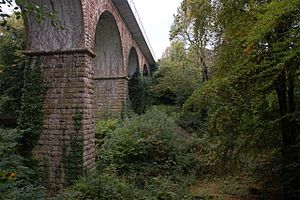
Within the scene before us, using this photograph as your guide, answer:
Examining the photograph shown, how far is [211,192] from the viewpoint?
7.47 m

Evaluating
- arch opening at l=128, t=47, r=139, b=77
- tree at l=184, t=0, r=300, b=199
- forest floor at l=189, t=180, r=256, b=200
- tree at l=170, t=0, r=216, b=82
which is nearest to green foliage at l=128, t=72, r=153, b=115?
arch opening at l=128, t=47, r=139, b=77

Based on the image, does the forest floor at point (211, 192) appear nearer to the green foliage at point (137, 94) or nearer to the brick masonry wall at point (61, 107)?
the brick masonry wall at point (61, 107)

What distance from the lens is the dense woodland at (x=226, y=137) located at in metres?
4.38

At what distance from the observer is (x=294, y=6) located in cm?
324

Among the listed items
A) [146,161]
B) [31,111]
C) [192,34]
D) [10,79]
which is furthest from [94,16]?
[192,34]

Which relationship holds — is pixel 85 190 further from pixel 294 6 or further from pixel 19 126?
pixel 294 6

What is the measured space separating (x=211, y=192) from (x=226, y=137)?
2144 millimetres

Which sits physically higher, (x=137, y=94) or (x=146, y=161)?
(x=137, y=94)

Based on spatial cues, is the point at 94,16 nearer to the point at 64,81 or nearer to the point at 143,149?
the point at 64,81

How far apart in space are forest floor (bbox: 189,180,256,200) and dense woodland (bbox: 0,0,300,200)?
26 mm

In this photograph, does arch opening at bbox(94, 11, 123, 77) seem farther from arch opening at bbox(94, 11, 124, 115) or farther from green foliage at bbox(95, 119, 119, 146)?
green foliage at bbox(95, 119, 119, 146)

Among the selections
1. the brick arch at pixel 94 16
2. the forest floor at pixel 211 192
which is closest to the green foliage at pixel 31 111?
the brick arch at pixel 94 16

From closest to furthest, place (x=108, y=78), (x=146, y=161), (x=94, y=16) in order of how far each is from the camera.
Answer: (x=94, y=16)
(x=146, y=161)
(x=108, y=78)

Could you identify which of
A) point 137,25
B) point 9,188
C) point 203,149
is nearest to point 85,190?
point 9,188
